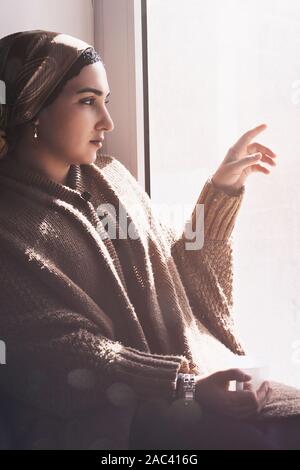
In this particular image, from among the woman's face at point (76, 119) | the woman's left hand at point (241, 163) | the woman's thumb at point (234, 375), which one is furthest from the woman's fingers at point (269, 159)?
the woman's thumb at point (234, 375)

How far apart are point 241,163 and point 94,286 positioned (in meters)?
0.33

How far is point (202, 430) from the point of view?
883mm

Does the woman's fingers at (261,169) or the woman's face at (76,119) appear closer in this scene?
the woman's face at (76,119)

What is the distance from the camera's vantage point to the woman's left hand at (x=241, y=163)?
1.12 meters

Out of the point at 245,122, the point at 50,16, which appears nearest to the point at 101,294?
the point at 245,122

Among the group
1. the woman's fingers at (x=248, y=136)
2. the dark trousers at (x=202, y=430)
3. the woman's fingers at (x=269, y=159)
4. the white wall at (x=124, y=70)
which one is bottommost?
the dark trousers at (x=202, y=430)

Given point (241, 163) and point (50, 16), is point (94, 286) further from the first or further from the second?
point (50, 16)

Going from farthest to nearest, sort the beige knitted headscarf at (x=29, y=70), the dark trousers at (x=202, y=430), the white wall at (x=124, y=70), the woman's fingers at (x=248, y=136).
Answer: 1. the white wall at (x=124, y=70)
2. the woman's fingers at (x=248, y=136)
3. the beige knitted headscarf at (x=29, y=70)
4. the dark trousers at (x=202, y=430)

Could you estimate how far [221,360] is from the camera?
1079 millimetres

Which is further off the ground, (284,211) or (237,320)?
(284,211)

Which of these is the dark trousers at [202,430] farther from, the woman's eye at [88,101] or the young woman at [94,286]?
the woman's eye at [88,101]

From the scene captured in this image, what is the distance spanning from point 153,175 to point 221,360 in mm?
483
